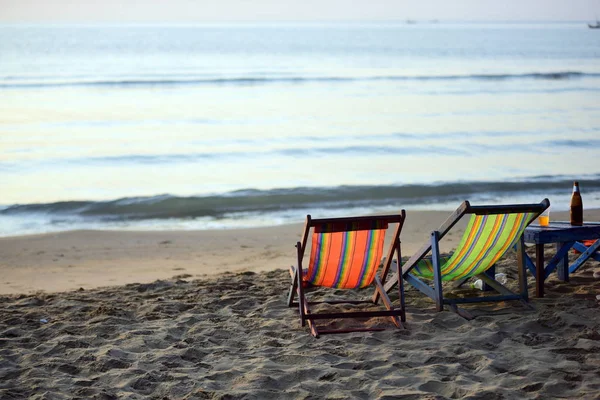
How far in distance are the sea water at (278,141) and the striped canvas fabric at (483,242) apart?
5.50m

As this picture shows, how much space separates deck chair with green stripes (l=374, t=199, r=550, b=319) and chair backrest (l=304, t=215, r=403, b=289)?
26 cm

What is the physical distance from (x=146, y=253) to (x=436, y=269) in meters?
4.14

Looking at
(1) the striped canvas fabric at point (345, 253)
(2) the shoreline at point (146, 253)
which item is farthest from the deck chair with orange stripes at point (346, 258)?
(2) the shoreline at point (146, 253)

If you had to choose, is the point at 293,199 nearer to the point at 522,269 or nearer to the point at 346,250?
the point at 522,269

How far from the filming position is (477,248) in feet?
16.5

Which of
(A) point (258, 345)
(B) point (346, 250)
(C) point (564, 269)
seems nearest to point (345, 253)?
(B) point (346, 250)

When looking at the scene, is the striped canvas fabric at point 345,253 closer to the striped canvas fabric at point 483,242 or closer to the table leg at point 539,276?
the striped canvas fabric at point 483,242

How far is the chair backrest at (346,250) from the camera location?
4.79 meters

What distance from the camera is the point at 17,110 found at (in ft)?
78.4

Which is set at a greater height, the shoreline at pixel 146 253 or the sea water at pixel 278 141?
the sea water at pixel 278 141

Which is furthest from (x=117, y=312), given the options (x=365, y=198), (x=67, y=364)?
(x=365, y=198)

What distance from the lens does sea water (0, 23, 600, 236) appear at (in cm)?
1193

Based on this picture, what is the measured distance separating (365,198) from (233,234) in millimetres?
3748

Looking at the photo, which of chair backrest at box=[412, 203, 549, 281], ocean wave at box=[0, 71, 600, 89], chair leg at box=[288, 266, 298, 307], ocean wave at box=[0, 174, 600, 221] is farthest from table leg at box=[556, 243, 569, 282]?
ocean wave at box=[0, 71, 600, 89]
